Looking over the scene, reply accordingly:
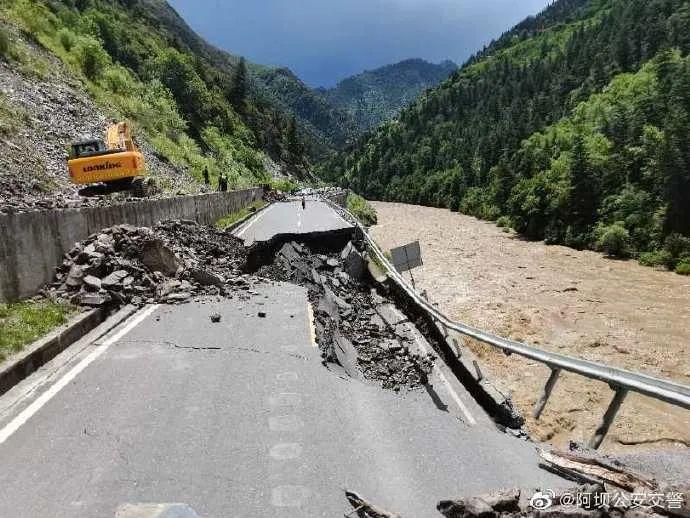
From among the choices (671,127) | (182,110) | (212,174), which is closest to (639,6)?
(671,127)

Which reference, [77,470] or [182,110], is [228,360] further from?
[182,110]

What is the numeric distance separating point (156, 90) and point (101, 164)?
45.1 meters

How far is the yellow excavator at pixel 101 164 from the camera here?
20250 millimetres

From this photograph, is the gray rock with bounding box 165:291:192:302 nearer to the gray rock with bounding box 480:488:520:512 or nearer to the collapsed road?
the collapsed road

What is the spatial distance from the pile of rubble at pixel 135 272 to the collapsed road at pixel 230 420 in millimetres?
49

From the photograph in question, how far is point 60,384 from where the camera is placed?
6.19 m

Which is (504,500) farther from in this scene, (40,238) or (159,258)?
(159,258)

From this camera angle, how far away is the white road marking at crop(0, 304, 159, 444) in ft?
16.7

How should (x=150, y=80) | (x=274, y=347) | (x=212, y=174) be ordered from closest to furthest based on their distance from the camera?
(x=274, y=347), (x=212, y=174), (x=150, y=80)

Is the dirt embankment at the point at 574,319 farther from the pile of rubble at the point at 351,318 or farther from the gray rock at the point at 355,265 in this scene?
the gray rock at the point at 355,265

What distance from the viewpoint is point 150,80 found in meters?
66.9

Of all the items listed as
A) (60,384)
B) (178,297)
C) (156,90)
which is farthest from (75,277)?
(156,90)

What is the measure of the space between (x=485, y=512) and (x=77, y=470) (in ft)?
10.6

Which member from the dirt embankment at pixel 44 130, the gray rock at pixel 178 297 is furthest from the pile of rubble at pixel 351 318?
the dirt embankment at pixel 44 130
